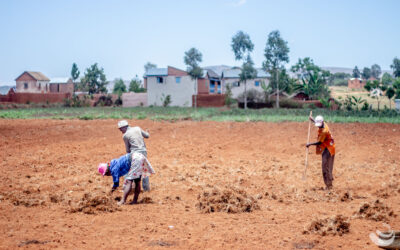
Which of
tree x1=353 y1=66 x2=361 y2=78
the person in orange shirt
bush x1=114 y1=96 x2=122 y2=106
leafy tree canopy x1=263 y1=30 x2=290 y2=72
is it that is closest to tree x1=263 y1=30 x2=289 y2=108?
leafy tree canopy x1=263 y1=30 x2=290 y2=72

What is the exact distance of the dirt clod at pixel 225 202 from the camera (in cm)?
717

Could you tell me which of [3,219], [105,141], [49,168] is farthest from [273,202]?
[105,141]

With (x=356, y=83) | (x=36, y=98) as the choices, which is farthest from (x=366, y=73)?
(x=36, y=98)

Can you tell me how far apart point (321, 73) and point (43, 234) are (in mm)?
51594

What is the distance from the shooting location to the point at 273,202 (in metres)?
8.09

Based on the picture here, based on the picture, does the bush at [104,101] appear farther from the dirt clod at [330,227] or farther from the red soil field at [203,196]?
the dirt clod at [330,227]

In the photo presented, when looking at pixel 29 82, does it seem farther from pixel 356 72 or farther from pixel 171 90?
pixel 356 72

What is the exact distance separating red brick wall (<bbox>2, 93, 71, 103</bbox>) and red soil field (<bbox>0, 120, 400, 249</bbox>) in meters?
32.6

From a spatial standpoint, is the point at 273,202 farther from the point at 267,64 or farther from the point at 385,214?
the point at 267,64

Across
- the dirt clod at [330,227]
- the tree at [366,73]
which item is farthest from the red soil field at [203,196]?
the tree at [366,73]

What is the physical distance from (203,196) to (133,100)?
146 feet

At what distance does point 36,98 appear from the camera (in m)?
48.3

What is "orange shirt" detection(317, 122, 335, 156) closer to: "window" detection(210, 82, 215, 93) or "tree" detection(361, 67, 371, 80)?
"window" detection(210, 82, 215, 93)

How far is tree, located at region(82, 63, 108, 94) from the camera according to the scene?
6569cm
